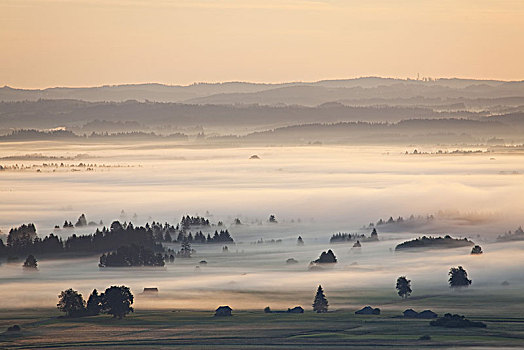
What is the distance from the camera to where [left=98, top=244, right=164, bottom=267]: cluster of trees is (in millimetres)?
146875

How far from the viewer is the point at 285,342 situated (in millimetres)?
87500

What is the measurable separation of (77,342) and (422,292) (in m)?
38.0

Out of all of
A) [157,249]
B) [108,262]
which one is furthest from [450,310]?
[157,249]

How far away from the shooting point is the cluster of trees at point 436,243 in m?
173

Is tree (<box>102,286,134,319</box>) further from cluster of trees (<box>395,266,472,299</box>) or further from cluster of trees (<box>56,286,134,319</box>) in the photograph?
cluster of trees (<box>395,266,472,299</box>)

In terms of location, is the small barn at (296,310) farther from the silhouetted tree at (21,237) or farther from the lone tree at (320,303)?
the silhouetted tree at (21,237)

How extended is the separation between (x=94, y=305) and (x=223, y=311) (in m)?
8.72

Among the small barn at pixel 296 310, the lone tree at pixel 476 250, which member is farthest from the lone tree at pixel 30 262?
the small barn at pixel 296 310

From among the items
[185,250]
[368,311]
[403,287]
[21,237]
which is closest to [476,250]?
[185,250]

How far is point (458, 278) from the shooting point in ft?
419

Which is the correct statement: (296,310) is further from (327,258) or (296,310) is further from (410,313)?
(327,258)

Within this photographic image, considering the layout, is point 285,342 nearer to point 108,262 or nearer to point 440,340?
point 440,340

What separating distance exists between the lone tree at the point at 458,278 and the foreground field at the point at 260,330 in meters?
16.0

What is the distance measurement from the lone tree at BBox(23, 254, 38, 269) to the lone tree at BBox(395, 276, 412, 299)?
130ft
